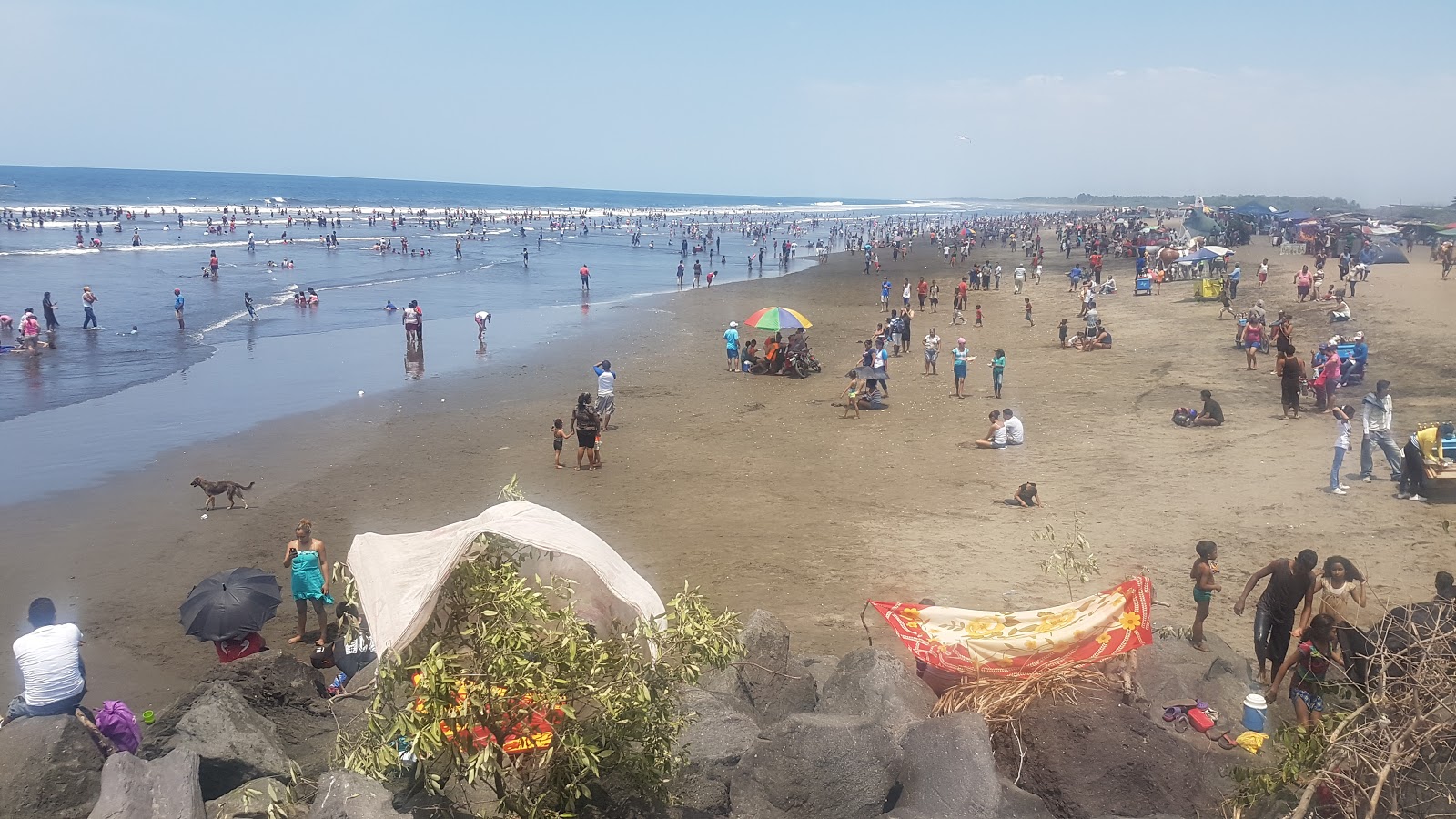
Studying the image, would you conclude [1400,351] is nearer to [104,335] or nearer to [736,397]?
[736,397]

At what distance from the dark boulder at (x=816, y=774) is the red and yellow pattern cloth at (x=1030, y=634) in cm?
148

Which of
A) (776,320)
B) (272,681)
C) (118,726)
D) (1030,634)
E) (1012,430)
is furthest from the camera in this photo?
(776,320)

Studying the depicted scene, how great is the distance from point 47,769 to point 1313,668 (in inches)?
340

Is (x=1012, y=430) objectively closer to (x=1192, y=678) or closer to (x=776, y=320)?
(x=776, y=320)

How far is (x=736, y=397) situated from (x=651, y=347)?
24.2ft

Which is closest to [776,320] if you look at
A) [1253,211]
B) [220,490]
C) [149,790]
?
[220,490]

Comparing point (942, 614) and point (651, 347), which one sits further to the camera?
point (651, 347)

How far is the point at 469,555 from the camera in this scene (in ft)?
16.7

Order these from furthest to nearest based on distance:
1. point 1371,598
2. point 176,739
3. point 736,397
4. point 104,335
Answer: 1. point 104,335
2. point 736,397
3. point 1371,598
4. point 176,739

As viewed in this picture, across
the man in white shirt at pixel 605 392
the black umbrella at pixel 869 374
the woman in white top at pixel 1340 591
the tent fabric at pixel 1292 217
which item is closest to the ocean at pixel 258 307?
the man in white shirt at pixel 605 392

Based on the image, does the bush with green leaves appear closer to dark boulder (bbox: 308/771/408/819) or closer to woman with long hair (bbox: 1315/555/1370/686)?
dark boulder (bbox: 308/771/408/819)

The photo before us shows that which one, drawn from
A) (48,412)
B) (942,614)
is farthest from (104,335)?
(942,614)

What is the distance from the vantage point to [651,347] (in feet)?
92.1

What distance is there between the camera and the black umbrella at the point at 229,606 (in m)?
8.55
